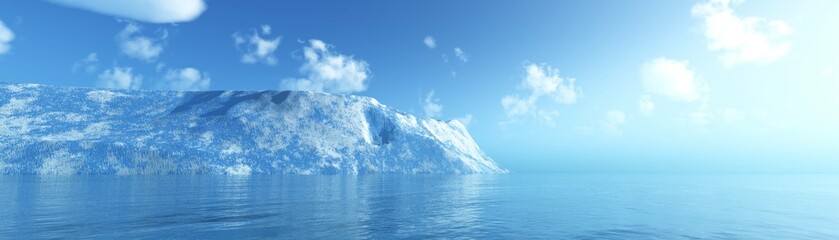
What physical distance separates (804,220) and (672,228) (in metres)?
25.0

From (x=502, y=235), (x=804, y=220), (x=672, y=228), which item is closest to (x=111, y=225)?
(x=502, y=235)

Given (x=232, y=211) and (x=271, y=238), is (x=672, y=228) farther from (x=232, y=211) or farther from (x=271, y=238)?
(x=232, y=211)

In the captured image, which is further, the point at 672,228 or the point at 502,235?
the point at 672,228

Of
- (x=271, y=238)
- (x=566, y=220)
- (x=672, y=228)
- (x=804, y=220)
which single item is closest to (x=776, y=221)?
(x=804, y=220)

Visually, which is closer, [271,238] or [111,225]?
[271,238]

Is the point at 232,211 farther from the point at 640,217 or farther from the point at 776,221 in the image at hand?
the point at 776,221

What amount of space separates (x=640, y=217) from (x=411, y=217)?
30.2 m

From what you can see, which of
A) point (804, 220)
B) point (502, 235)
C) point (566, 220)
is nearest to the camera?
point (502, 235)

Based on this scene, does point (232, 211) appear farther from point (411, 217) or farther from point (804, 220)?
point (804, 220)

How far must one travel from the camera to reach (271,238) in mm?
42469

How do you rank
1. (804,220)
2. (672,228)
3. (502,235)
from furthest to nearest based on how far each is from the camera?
(804,220)
(672,228)
(502,235)

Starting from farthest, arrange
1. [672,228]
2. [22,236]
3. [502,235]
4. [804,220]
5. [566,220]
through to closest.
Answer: [804,220], [566,220], [672,228], [502,235], [22,236]

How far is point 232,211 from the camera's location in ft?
215

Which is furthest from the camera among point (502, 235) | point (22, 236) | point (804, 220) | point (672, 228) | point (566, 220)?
point (804, 220)
